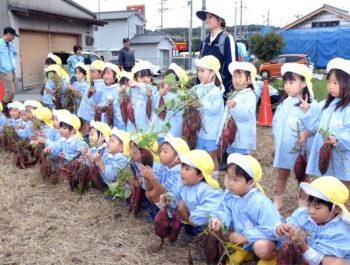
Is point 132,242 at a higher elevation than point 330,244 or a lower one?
lower

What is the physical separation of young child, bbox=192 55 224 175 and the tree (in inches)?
932

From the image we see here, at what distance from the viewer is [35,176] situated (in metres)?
5.10

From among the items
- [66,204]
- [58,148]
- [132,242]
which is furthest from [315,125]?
[58,148]

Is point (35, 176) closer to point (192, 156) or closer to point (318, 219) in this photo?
point (192, 156)

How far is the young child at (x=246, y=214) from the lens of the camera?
2721 millimetres

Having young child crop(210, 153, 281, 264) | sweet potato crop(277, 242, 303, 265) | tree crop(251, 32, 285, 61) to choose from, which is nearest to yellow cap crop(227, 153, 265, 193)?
young child crop(210, 153, 281, 264)

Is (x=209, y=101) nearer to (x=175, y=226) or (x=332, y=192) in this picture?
(x=175, y=226)

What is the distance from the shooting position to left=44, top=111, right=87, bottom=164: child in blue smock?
4.71m

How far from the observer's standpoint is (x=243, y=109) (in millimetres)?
4164

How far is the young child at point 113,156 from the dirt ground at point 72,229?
0.33 m

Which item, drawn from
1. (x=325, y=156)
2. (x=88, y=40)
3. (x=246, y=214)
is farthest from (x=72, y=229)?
(x=88, y=40)

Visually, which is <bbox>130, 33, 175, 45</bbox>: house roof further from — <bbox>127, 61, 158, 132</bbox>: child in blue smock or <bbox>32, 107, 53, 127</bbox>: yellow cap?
<bbox>127, 61, 158, 132</bbox>: child in blue smock

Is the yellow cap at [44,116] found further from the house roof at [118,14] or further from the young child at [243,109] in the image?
the house roof at [118,14]

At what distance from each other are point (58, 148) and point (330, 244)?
343 centimetres
